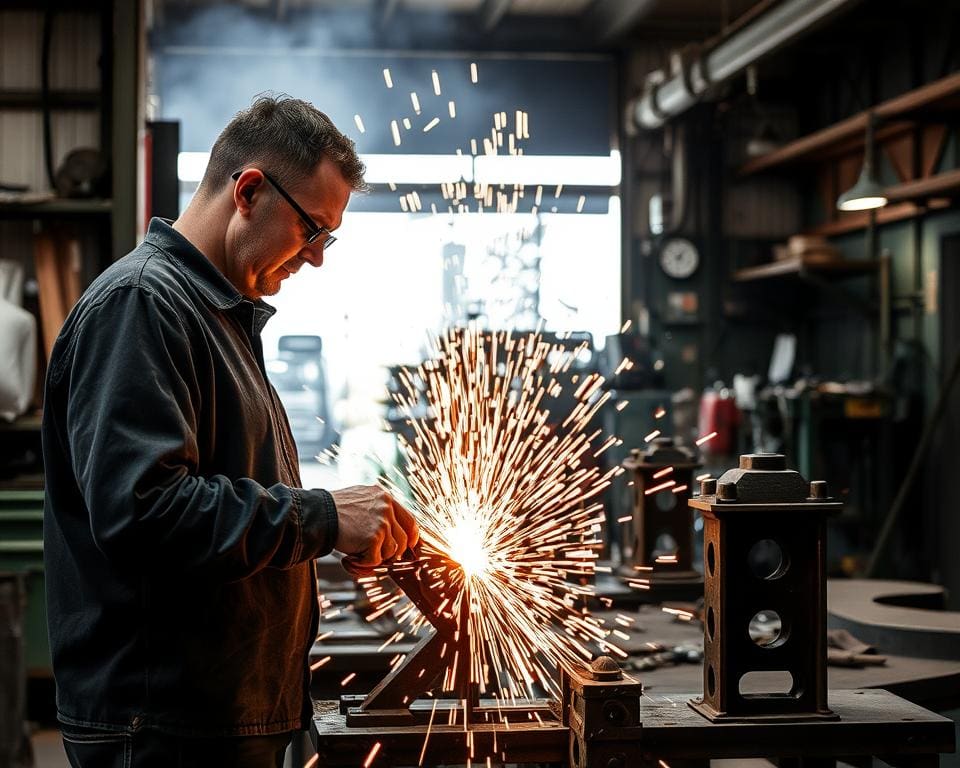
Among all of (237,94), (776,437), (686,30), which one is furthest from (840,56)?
(237,94)

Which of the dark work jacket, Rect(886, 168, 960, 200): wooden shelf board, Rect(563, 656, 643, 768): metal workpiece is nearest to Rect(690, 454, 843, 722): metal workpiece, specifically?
Rect(563, 656, 643, 768): metal workpiece

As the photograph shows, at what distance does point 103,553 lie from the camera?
4.77 feet

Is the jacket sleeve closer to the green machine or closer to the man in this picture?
the man

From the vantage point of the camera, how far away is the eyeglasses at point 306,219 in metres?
1.66

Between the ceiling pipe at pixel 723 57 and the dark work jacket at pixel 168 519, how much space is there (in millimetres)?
4287

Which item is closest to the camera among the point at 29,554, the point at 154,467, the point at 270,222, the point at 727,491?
the point at 154,467

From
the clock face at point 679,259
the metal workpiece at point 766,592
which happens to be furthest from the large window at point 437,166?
the metal workpiece at point 766,592

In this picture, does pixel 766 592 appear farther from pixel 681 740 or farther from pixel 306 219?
pixel 306 219

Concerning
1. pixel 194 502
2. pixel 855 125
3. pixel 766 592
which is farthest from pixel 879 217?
pixel 194 502

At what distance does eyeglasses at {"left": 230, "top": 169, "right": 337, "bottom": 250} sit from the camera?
166 centimetres

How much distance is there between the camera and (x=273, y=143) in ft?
5.42

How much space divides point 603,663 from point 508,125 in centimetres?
788

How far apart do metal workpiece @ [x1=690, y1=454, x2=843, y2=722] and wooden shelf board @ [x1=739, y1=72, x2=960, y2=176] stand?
15.5 feet

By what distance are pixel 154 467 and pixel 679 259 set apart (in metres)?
8.11
